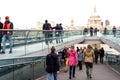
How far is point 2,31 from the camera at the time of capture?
14320 millimetres

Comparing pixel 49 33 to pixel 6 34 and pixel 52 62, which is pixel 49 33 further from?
pixel 6 34

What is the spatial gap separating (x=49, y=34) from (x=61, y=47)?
15.7ft

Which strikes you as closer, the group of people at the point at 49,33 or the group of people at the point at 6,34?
the group of people at the point at 6,34

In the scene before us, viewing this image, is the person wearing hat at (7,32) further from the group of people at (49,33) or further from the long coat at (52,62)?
the group of people at (49,33)

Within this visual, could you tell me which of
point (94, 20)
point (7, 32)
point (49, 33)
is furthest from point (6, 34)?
point (94, 20)

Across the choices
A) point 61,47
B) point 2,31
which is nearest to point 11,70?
point 2,31

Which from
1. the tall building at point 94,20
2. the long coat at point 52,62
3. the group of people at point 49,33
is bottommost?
the long coat at point 52,62

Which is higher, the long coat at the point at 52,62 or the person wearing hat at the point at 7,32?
the person wearing hat at the point at 7,32

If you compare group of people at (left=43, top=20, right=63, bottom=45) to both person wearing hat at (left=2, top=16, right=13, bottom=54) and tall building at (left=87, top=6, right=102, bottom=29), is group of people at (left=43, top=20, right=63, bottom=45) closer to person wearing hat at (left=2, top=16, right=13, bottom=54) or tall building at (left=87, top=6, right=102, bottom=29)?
person wearing hat at (left=2, top=16, right=13, bottom=54)

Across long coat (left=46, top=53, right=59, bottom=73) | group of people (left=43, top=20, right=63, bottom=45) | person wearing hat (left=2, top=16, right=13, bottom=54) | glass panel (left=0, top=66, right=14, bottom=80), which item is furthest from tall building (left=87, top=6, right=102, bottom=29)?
long coat (left=46, top=53, right=59, bottom=73)

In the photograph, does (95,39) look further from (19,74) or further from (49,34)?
(19,74)

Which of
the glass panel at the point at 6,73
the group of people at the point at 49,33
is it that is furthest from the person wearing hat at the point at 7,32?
the group of people at the point at 49,33

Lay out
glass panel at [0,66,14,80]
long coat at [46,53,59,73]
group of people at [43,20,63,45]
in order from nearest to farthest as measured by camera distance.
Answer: glass panel at [0,66,14,80] → long coat at [46,53,59,73] → group of people at [43,20,63,45]

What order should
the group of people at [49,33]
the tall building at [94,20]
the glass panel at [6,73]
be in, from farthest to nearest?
1. the tall building at [94,20]
2. the group of people at [49,33]
3. the glass panel at [6,73]
